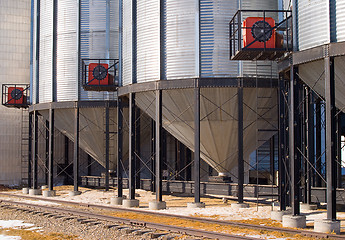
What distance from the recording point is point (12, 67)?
41.7m

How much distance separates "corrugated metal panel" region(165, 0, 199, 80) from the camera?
23.8m

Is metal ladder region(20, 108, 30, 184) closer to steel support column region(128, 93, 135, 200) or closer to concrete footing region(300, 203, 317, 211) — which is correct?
steel support column region(128, 93, 135, 200)

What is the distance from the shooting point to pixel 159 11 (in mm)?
24406

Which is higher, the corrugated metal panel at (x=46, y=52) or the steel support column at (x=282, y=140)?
the corrugated metal panel at (x=46, y=52)

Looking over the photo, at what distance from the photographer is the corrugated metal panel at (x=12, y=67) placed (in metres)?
40.6

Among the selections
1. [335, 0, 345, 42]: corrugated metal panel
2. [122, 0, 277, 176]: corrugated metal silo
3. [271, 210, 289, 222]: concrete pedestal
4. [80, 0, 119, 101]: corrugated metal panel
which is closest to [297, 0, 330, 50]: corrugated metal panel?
[335, 0, 345, 42]: corrugated metal panel

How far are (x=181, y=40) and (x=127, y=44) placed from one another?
12.6 ft

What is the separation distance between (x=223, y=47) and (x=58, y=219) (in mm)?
10765

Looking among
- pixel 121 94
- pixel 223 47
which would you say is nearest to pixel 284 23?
pixel 223 47

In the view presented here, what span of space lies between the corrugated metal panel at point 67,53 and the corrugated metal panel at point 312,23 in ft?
57.2

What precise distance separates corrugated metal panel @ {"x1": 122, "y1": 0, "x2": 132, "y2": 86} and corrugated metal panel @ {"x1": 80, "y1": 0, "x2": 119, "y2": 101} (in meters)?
4.74

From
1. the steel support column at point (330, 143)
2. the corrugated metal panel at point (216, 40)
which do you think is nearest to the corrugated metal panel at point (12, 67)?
the corrugated metal panel at point (216, 40)

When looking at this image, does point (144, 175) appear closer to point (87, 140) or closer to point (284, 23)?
point (87, 140)

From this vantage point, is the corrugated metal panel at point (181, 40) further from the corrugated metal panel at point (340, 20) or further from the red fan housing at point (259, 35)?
the corrugated metal panel at point (340, 20)
